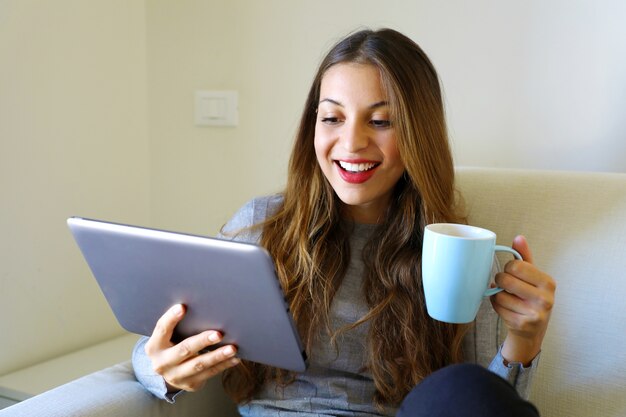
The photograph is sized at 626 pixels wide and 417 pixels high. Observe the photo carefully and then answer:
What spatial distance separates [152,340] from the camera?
Answer: 2.65 ft

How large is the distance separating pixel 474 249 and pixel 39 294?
1110 mm

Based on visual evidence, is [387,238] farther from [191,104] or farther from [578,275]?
[191,104]

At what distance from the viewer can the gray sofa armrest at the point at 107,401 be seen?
0.80 m

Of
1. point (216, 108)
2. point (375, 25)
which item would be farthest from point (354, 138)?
point (216, 108)

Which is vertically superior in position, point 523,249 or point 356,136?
point 356,136

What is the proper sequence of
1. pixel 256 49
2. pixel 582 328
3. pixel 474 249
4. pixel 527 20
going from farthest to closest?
pixel 256 49 < pixel 527 20 < pixel 582 328 < pixel 474 249

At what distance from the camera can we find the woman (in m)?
0.92

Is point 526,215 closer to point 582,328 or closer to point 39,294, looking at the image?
point 582,328

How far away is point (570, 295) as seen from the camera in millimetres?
995

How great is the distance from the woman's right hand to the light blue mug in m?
0.27

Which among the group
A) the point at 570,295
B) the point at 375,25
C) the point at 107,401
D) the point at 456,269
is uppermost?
the point at 375,25

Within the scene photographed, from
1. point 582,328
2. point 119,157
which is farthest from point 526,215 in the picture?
point 119,157

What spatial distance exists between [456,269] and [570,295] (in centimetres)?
42

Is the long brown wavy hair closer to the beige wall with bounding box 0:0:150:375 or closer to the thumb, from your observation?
the thumb
